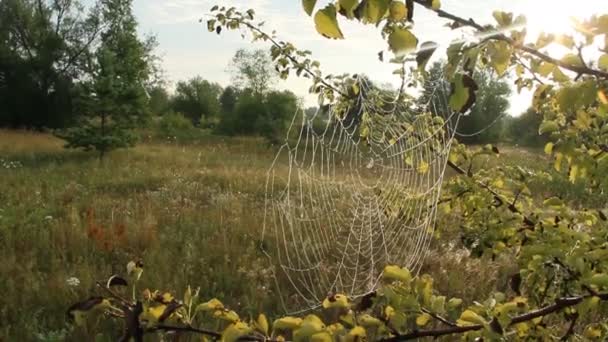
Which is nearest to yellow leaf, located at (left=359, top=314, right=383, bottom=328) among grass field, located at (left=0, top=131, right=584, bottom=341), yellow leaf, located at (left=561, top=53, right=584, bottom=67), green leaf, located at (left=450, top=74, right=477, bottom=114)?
green leaf, located at (left=450, top=74, right=477, bottom=114)

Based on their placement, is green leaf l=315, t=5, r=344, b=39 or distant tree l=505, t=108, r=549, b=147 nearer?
green leaf l=315, t=5, r=344, b=39

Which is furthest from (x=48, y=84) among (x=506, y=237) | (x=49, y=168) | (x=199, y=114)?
(x=506, y=237)

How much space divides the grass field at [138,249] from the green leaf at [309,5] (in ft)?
11.2

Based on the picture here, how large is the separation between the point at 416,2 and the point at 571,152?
939mm

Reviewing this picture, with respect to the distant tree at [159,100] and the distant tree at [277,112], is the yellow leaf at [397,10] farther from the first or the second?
the distant tree at [159,100]

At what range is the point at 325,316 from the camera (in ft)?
13.4

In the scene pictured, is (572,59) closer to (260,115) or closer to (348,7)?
(348,7)

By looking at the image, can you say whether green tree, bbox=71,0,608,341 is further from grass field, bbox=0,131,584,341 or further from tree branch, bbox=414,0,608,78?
grass field, bbox=0,131,584,341

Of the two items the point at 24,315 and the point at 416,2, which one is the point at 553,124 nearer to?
the point at 416,2

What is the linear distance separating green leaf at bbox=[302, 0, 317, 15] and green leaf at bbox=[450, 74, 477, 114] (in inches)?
10.6

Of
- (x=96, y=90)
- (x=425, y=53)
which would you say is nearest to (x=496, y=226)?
(x=425, y=53)

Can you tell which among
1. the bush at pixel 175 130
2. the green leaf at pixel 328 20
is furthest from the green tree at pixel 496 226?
the bush at pixel 175 130

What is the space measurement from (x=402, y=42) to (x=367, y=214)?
5061 mm

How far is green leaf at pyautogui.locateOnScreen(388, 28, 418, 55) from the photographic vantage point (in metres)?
0.79
